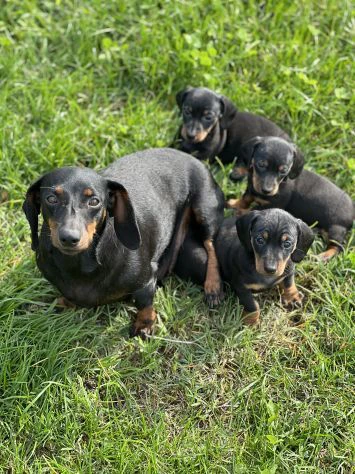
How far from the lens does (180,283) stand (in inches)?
177

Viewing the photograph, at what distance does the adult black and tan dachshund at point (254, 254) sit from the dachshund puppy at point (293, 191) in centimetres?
35

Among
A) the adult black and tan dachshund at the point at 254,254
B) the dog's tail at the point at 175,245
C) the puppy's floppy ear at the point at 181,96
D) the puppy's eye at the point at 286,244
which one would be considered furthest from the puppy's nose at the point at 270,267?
the puppy's floppy ear at the point at 181,96

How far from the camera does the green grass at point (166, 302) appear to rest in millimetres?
3711

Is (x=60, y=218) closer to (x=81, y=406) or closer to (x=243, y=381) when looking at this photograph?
(x=81, y=406)

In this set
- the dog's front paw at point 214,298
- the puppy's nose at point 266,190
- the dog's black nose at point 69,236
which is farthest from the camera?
the puppy's nose at point 266,190

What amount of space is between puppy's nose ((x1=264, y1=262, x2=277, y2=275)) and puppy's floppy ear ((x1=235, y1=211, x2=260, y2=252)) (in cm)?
25

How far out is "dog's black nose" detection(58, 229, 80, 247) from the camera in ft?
10.5

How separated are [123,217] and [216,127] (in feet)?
6.50

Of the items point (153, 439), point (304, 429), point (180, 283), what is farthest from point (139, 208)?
point (304, 429)

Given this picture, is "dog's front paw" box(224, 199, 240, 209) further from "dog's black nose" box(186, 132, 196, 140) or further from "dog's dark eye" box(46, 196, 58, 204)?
"dog's dark eye" box(46, 196, 58, 204)

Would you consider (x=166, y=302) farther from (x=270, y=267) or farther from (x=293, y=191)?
(x=293, y=191)

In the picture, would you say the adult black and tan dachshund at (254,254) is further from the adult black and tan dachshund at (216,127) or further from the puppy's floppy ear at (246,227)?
the adult black and tan dachshund at (216,127)

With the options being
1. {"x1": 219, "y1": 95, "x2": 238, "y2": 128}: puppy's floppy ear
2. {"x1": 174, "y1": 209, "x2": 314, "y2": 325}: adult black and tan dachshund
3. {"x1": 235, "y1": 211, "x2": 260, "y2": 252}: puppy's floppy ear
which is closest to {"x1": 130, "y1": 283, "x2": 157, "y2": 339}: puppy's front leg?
{"x1": 174, "y1": 209, "x2": 314, "y2": 325}: adult black and tan dachshund

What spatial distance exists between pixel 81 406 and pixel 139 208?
4.06ft
